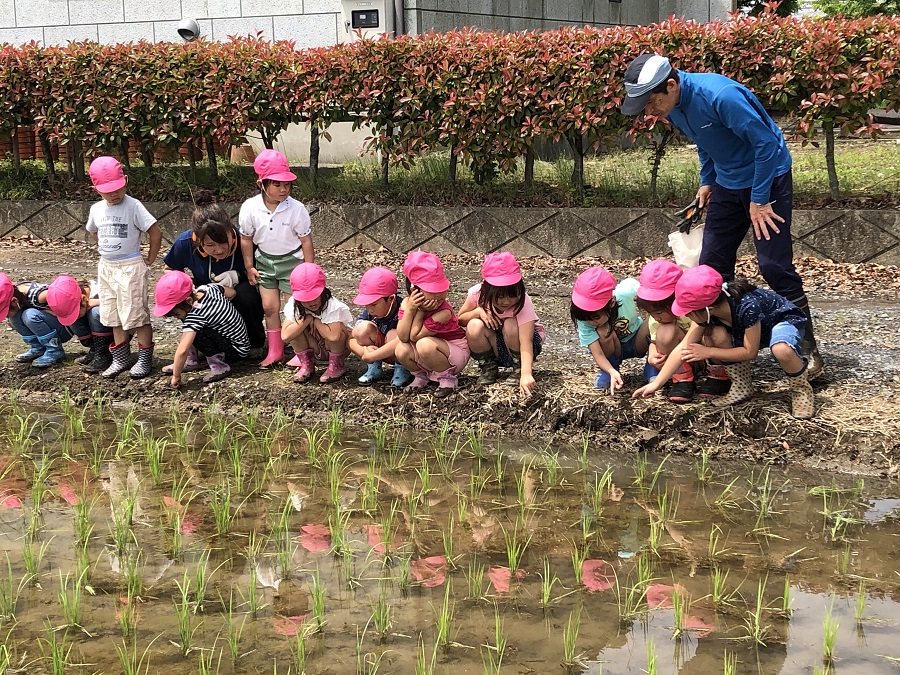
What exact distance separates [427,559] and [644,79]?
2.44 m

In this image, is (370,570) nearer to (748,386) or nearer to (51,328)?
(748,386)

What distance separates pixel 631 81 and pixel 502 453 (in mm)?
1884

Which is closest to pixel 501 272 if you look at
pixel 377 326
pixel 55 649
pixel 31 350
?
pixel 377 326

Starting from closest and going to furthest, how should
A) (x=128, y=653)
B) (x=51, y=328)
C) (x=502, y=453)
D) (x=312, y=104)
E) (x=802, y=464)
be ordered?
(x=128, y=653), (x=802, y=464), (x=502, y=453), (x=51, y=328), (x=312, y=104)

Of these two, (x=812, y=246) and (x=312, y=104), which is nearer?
(x=812, y=246)

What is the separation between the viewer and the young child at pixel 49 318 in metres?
6.08

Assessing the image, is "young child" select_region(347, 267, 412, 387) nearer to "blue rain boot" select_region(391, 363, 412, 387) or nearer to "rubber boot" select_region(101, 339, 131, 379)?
"blue rain boot" select_region(391, 363, 412, 387)

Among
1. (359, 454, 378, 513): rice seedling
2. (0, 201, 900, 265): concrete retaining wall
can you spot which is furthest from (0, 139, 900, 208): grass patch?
(359, 454, 378, 513): rice seedling

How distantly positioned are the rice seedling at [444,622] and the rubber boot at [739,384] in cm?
214

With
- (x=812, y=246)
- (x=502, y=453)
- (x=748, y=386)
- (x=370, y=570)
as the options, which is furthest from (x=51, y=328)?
(x=812, y=246)

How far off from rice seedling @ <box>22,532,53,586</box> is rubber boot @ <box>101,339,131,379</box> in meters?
2.19

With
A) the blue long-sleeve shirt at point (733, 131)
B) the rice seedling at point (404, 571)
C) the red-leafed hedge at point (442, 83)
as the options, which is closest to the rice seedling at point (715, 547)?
the rice seedling at point (404, 571)

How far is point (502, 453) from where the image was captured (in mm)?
4930

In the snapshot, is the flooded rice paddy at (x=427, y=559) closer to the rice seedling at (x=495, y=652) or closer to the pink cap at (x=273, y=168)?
the rice seedling at (x=495, y=652)
